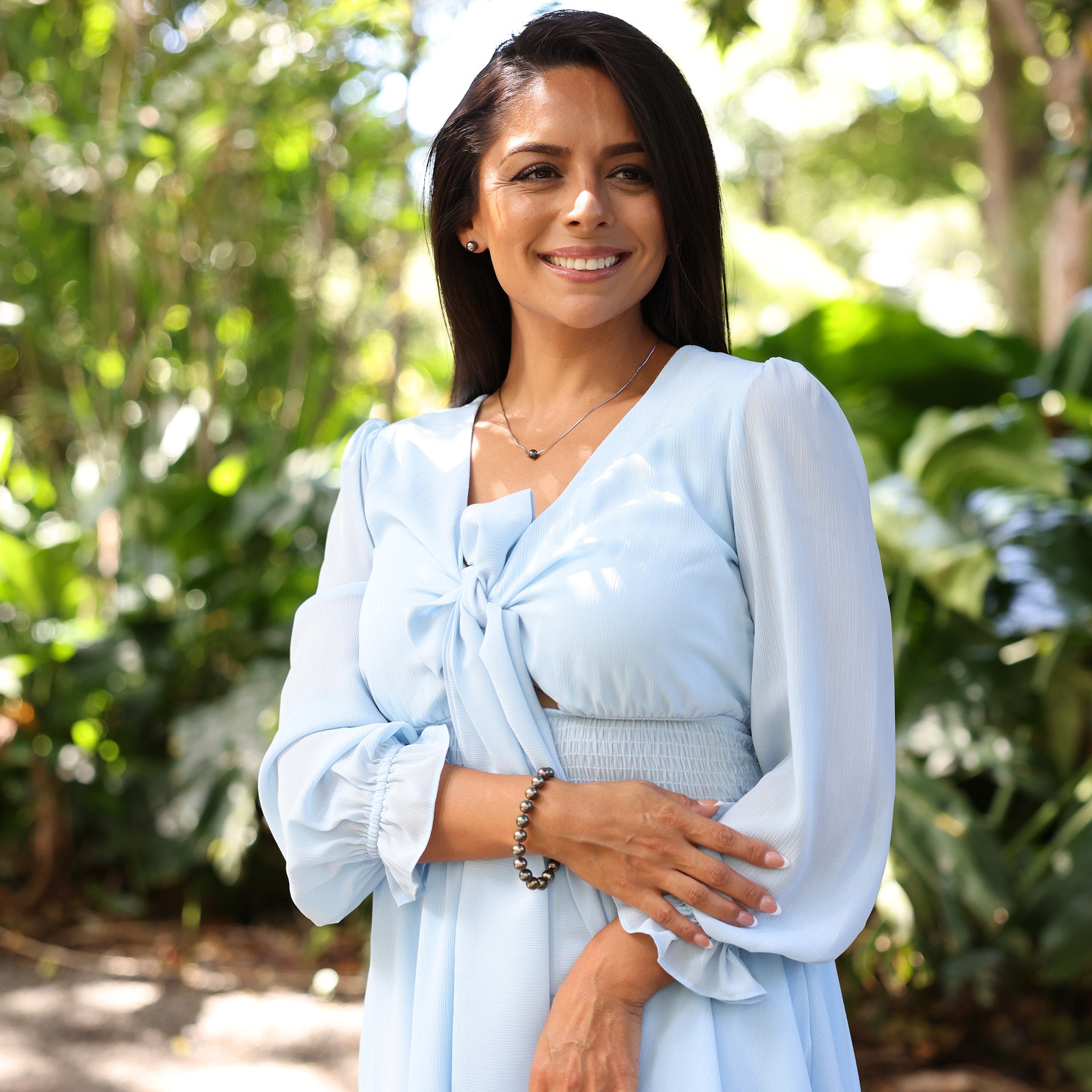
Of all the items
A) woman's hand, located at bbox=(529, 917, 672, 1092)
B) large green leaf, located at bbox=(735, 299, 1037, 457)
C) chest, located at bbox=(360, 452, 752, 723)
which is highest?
large green leaf, located at bbox=(735, 299, 1037, 457)

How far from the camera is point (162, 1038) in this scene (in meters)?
3.05

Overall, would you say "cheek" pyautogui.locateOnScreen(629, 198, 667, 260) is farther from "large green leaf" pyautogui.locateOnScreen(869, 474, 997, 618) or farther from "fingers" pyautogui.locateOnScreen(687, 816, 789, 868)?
"large green leaf" pyautogui.locateOnScreen(869, 474, 997, 618)

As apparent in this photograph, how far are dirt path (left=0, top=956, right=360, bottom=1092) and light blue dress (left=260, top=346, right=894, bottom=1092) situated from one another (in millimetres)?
1824

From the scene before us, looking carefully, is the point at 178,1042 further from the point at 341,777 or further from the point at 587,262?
the point at 587,262

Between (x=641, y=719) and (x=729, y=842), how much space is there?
6.2 inches

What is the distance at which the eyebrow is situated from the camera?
1222 mm

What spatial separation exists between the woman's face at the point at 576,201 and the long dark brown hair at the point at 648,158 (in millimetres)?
20

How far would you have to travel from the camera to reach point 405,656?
1.23m

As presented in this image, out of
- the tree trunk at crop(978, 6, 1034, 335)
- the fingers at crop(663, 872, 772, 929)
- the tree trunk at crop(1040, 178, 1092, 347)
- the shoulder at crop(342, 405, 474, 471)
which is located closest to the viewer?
the fingers at crop(663, 872, 772, 929)

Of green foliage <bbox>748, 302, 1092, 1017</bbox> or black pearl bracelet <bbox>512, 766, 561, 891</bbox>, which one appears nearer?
black pearl bracelet <bbox>512, 766, 561, 891</bbox>

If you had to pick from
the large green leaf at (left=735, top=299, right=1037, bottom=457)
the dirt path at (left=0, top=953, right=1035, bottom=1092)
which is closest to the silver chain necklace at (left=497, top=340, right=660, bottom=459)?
the large green leaf at (left=735, top=299, right=1037, bottom=457)

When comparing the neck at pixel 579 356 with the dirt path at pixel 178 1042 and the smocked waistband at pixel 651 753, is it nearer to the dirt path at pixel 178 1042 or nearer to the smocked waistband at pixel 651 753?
the smocked waistband at pixel 651 753

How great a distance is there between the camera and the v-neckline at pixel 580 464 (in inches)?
48.3

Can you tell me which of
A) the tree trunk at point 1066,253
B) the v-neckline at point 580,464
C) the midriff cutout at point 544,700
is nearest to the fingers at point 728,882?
the midriff cutout at point 544,700
